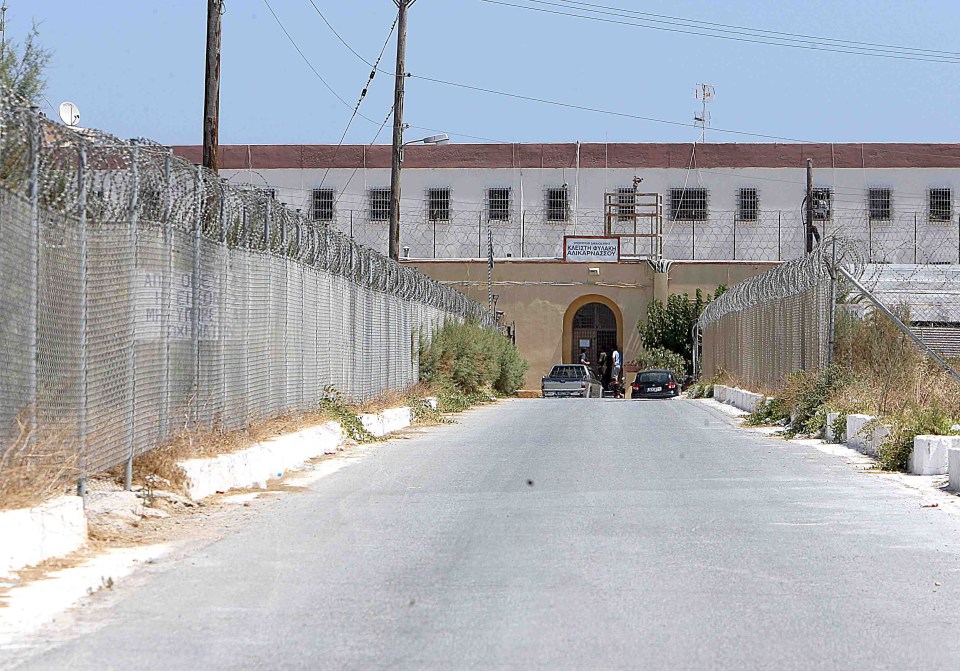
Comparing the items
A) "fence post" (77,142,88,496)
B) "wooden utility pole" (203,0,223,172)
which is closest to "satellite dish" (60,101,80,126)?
"wooden utility pole" (203,0,223,172)

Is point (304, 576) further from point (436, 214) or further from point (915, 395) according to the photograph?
point (436, 214)

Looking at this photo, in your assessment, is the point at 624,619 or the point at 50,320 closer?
the point at 624,619

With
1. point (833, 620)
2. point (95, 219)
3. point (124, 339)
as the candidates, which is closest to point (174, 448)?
point (124, 339)

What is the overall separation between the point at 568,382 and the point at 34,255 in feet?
128

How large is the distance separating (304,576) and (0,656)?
7.84ft

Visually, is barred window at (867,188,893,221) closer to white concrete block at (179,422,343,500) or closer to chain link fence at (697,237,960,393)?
chain link fence at (697,237,960,393)

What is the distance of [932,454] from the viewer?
14461mm

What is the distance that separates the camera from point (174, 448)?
11.6 meters

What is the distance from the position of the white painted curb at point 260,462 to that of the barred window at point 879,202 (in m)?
45.3

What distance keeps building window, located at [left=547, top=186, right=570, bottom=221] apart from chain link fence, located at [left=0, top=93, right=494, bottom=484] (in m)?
40.7

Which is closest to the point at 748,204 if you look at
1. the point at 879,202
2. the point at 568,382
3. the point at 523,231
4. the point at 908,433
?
the point at 879,202

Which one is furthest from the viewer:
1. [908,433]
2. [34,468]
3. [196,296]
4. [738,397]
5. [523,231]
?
[523,231]

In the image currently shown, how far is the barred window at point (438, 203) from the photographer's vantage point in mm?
59656

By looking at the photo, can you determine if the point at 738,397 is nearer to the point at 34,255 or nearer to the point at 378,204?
the point at 34,255
